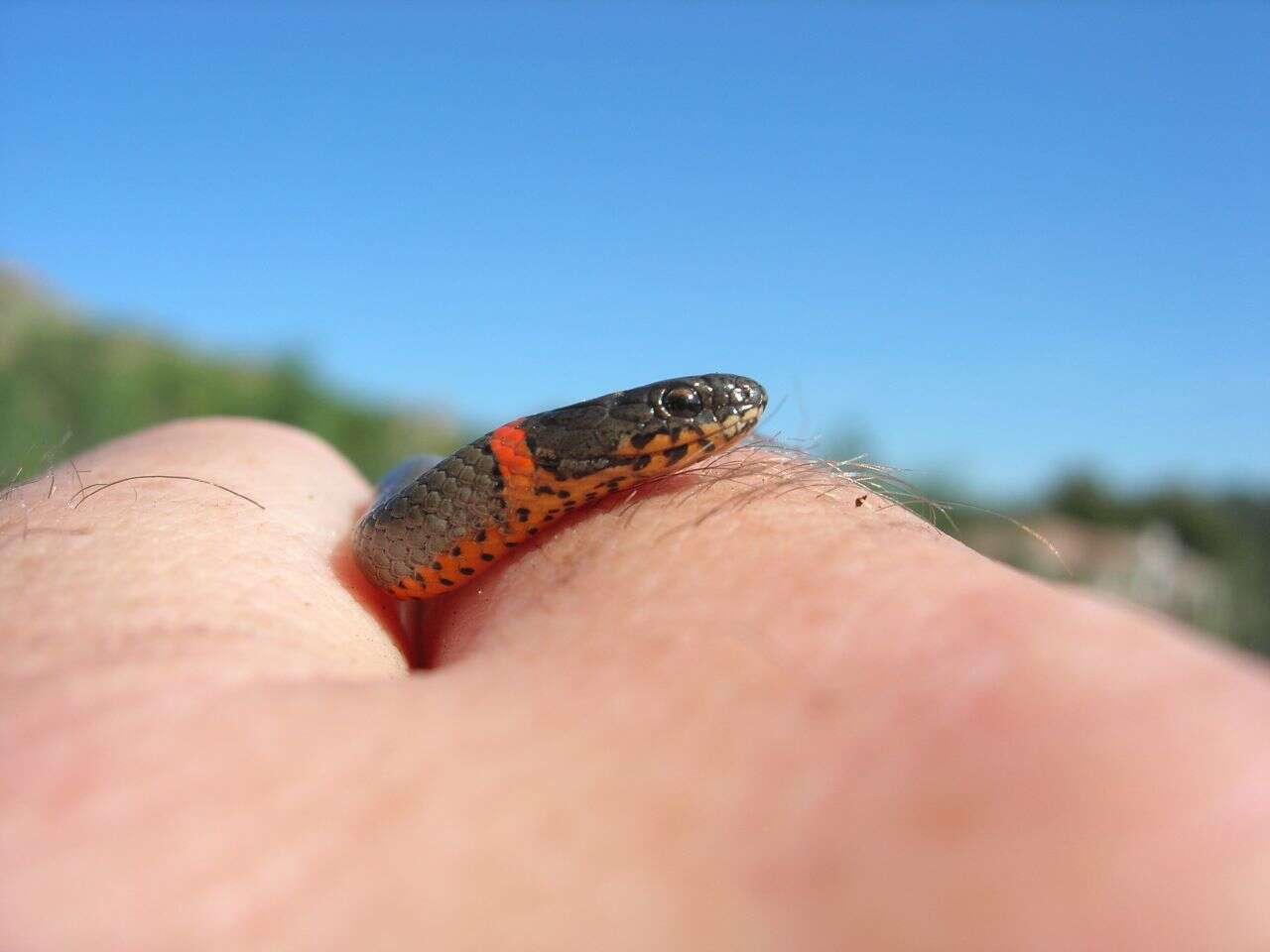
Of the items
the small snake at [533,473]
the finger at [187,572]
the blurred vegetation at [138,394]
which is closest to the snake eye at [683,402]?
the small snake at [533,473]

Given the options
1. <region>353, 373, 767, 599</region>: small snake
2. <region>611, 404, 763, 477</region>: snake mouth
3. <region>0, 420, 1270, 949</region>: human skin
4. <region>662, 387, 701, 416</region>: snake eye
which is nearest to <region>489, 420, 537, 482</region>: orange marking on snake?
<region>353, 373, 767, 599</region>: small snake

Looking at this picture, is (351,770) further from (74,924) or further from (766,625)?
(766,625)

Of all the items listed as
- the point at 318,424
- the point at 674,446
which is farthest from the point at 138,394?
the point at 674,446

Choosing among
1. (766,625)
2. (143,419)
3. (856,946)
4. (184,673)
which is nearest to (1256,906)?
(856,946)

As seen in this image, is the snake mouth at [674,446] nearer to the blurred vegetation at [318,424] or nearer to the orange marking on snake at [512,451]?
the orange marking on snake at [512,451]

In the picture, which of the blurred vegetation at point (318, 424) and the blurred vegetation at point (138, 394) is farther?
the blurred vegetation at point (318, 424)
